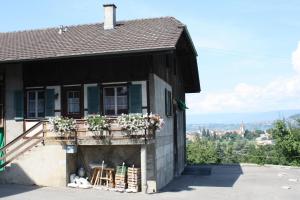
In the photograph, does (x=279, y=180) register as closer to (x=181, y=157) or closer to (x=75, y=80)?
(x=181, y=157)

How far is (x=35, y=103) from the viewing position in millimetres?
18703

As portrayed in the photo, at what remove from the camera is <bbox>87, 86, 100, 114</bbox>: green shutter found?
17.8m

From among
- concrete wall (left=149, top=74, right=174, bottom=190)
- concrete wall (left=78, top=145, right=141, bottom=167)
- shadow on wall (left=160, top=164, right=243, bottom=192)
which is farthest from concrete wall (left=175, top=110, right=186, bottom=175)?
concrete wall (left=78, top=145, right=141, bottom=167)

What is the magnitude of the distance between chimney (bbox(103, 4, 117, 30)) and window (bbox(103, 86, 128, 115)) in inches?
161

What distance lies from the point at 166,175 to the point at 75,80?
5581mm

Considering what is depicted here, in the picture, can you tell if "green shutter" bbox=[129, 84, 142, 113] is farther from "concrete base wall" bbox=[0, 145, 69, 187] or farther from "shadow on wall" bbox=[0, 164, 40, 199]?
"shadow on wall" bbox=[0, 164, 40, 199]

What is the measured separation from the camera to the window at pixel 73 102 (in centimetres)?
1820

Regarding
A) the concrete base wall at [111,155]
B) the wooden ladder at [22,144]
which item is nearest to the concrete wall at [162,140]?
the concrete base wall at [111,155]

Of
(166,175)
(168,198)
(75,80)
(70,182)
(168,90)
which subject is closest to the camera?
(168,198)

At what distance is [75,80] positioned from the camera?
18172 mm

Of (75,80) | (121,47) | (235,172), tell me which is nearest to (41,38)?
(75,80)

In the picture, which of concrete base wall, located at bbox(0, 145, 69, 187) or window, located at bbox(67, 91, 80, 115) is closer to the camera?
concrete base wall, located at bbox(0, 145, 69, 187)

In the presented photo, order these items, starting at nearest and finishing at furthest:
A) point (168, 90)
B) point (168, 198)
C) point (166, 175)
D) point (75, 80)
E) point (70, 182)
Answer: point (168, 198) < point (70, 182) < point (75, 80) < point (166, 175) < point (168, 90)

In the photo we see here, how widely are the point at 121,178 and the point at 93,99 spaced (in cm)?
332
